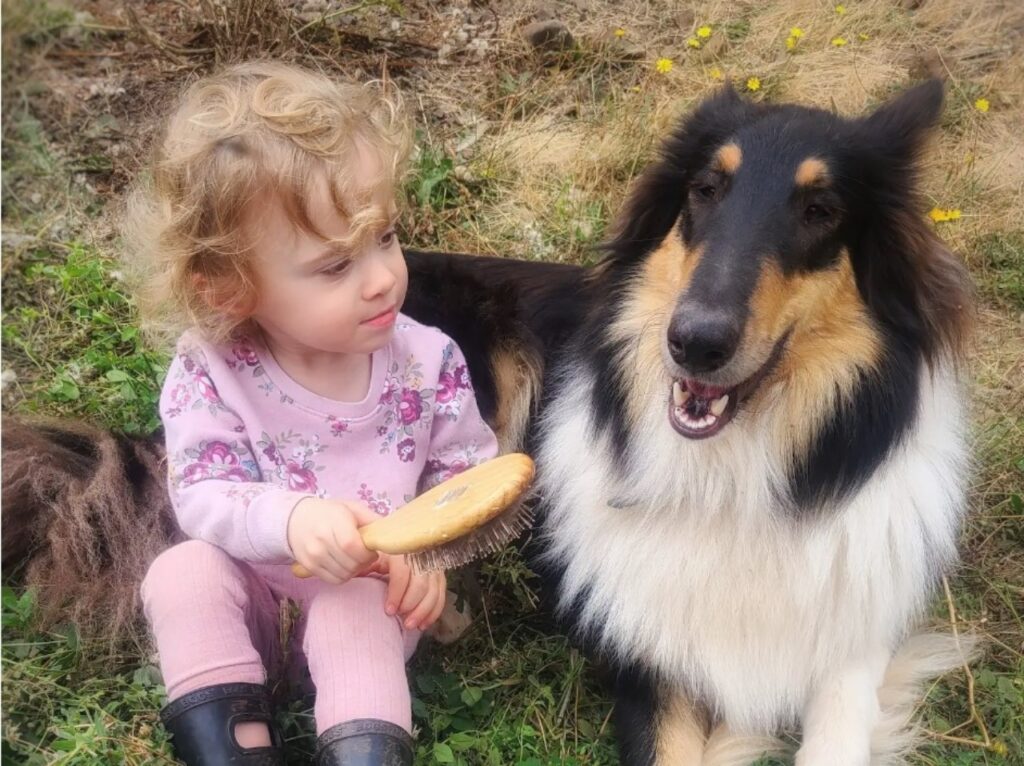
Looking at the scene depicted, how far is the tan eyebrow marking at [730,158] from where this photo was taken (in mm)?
2119

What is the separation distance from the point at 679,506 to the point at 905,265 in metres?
0.70

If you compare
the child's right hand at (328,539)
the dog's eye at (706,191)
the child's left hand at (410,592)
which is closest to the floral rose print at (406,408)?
the child's left hand at (410,592)

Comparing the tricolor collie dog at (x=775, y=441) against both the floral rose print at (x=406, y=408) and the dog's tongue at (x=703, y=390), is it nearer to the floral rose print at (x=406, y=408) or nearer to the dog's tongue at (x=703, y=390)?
the dog's tongue at (x=703, y=390)

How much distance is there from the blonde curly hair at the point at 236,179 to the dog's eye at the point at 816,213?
0.87 m

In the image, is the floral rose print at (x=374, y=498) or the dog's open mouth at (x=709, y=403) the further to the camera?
the floral rose print at (x=374, y=498)

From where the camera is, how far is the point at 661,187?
229 cm

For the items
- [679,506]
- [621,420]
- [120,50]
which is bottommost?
[679,506]

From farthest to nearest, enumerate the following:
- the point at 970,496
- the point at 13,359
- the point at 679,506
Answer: the point at 13,359, the point at 970,496, the point at 679,506

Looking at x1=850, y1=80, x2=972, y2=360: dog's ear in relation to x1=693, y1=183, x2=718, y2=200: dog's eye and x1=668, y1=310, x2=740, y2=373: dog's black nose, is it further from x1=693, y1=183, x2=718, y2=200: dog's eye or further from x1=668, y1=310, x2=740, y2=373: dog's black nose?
x1=668, y1=310, x2=740, y2=373: dog's black nose

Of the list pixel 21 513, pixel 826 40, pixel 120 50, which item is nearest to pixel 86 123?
pixel 120 50

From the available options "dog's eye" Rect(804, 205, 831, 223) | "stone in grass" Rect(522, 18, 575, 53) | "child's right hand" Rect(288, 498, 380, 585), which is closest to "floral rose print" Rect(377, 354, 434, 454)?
"child's right hand" Rect(288, 498, 380, 585)

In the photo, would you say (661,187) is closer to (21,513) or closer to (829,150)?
(829,150)

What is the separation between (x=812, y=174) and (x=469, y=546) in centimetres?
104

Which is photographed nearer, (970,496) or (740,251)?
(740,251)
